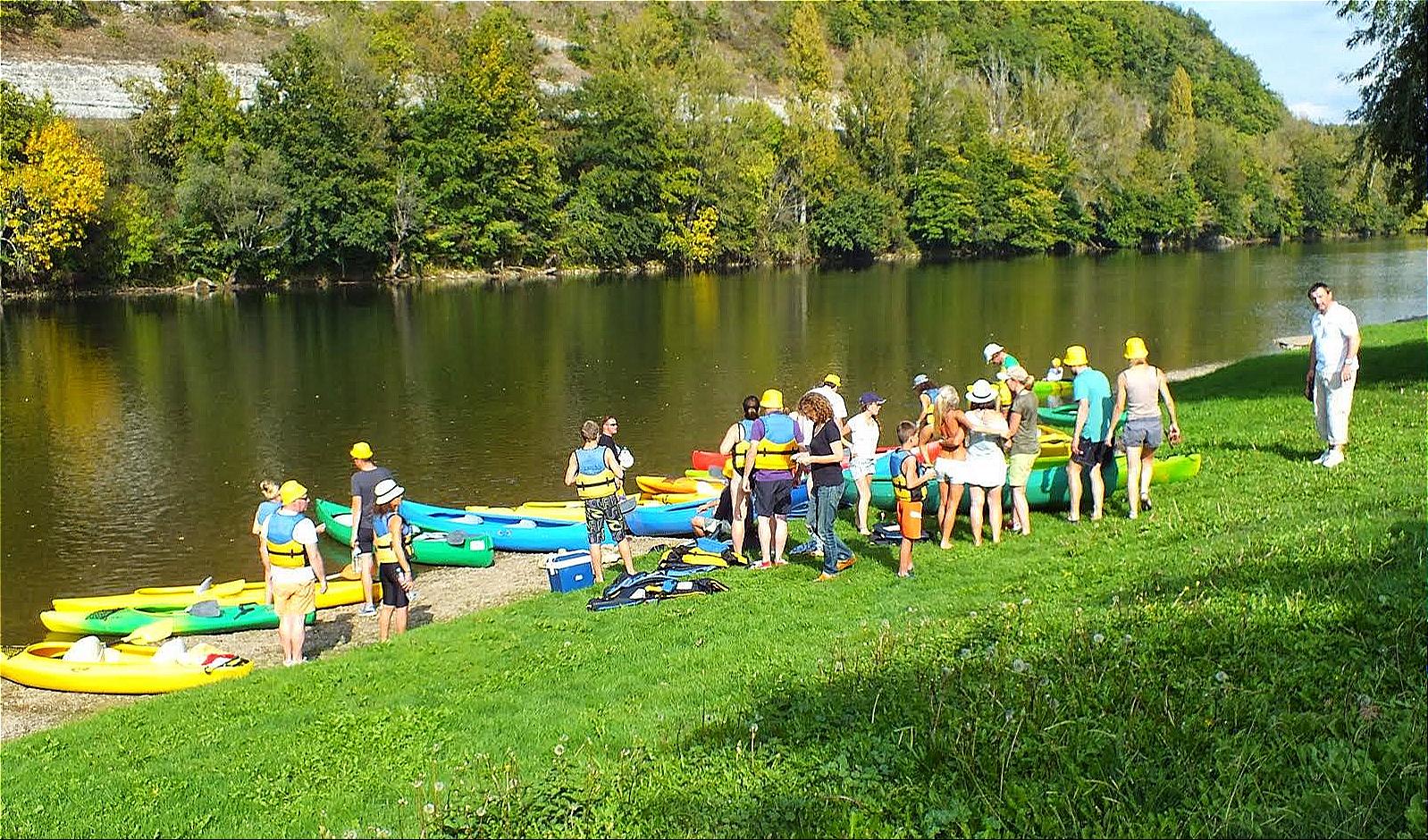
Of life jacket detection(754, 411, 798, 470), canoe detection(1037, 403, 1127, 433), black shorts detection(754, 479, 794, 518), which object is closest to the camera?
life jacket detection(754, 411, 798, 470)

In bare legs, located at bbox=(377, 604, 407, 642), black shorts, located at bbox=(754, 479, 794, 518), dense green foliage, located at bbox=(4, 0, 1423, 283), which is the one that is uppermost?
dense green foliage, located at bbox=(4, 0, 1423, 283)

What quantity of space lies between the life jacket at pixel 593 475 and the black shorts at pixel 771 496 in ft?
7.26

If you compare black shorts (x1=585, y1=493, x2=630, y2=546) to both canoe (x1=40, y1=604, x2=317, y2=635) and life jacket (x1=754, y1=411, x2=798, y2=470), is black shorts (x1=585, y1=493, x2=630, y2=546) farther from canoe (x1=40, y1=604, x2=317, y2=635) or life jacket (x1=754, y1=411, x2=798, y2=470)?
canoe (x1=40, y1=604, x2=317, y2=635)

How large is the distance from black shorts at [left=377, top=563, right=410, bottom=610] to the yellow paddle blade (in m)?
3.40

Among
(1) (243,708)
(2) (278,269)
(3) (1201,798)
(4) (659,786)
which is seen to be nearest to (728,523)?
(1) (243,708)

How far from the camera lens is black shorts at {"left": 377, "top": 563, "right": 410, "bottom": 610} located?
41.9ft

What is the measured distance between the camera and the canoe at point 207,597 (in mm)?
15164

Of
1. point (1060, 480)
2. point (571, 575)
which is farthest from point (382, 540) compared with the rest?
point (1060, 480)

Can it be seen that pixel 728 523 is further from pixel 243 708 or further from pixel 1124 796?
pixel 1124 796

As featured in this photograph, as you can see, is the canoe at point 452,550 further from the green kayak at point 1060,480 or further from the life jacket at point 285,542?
the green kayak at point 1060,480

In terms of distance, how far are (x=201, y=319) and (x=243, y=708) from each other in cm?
4405

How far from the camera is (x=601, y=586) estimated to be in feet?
45.8

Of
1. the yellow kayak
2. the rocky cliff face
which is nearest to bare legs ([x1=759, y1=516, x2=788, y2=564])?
the yellow kayak

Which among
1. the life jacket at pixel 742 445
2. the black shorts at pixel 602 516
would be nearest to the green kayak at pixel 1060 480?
the life jacket at pixel 742 445
